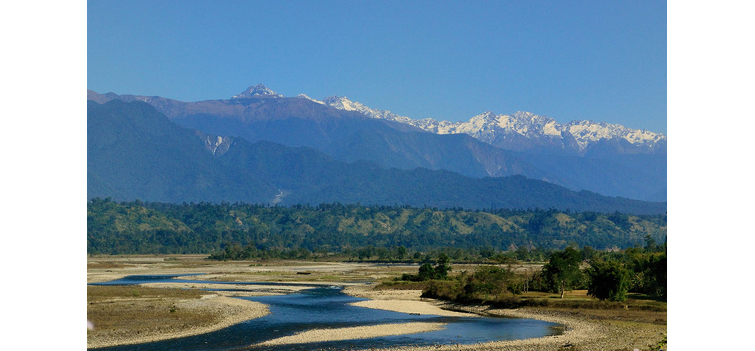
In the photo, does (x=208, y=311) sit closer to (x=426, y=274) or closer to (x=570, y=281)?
(x=570, y=281)

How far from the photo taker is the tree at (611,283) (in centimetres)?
5744

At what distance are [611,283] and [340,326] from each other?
2365 cm

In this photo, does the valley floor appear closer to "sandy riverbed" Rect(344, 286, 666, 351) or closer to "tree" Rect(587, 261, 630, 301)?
"sandy riverbed" Rect(344, 286, 666, 351)

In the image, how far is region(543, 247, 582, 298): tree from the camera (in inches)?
2569

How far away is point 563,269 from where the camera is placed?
65000 mm

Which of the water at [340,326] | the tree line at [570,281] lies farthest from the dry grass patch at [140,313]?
the tree line at [570,281]

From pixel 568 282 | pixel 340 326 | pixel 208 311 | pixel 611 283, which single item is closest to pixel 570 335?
pixel 340 326

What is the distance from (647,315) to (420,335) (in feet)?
60.6

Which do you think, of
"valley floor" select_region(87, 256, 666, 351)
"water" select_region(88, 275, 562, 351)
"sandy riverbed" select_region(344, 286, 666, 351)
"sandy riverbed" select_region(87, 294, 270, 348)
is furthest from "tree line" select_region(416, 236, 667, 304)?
"sandy riverbed" select_region(87, 294, 270, 348)

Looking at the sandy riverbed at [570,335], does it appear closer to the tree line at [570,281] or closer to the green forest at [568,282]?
the green forest at [568,282]

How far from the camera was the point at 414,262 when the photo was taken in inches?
6535

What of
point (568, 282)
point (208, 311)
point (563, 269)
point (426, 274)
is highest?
point (563, 269)
